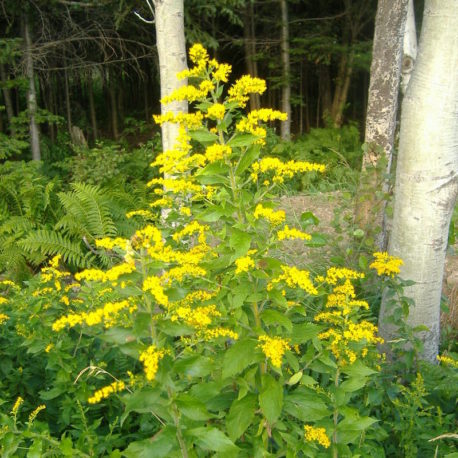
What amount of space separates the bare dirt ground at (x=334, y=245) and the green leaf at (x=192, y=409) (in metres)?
2.14

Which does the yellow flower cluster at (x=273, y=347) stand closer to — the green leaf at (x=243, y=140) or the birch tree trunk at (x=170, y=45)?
the green leaf at (x=243, y=140)

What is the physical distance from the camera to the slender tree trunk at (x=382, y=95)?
4.16m

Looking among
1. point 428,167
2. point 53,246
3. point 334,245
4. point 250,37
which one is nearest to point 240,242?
point 428,167

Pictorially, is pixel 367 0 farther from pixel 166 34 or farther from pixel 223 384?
pixel 223 384

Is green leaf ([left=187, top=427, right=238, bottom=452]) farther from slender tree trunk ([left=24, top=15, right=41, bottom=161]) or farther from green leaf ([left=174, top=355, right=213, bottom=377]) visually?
slender tree trunk ([left=24, top=15, right=41, bottom=161])

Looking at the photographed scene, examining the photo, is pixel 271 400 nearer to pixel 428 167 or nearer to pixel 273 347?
pixel 273 347

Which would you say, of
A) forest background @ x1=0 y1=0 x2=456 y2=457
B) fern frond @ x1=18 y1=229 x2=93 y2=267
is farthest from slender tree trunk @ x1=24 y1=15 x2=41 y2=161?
fern frond @ x1=18 y1=229 x2=93 y2=267

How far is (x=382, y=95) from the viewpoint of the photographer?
4355mm

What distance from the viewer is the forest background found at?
1.77 meters

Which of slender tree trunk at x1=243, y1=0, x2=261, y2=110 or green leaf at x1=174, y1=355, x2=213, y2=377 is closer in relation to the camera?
green leaf at x1=174, y1=355, x2=213, y2=377

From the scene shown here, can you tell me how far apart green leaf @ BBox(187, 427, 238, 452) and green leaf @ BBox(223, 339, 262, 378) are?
0.59 ft

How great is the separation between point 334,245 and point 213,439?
103 inches

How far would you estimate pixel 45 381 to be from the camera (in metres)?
2.53

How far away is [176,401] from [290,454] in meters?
0.49
